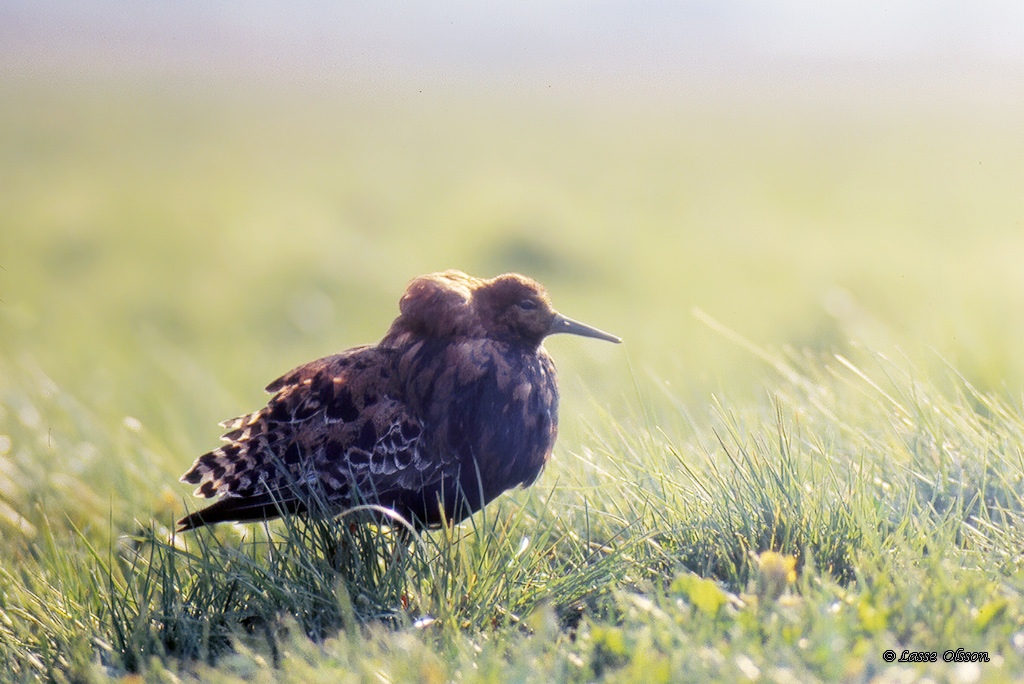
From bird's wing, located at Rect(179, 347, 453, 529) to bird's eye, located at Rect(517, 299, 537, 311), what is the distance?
59cm

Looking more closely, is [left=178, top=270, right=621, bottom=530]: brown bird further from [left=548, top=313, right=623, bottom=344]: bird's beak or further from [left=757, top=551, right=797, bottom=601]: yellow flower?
[left=757, top=551, right=797, bottom=601]: yellow flower

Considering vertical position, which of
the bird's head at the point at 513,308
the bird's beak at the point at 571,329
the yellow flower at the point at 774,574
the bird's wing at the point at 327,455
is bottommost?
→ the yellow flower at the point at 774,574

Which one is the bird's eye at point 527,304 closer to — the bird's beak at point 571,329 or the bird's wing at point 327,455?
Answer: the bird's beak at point 571,329

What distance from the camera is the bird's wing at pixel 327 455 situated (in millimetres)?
3486

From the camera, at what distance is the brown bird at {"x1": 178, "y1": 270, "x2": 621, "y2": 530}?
3.50 metres

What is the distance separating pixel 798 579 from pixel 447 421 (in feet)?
4.79

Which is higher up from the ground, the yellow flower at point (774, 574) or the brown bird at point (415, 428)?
the brown bird at point (415, 428)

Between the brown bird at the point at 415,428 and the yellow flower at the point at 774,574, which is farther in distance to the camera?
the brown bird at the point at 415,428

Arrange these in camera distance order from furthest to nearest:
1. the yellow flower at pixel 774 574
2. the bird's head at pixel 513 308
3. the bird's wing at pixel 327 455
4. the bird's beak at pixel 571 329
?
the bird's beak at pixel 571 329
the bird's head at pixel 513 308
the bird's wing at pixel 327 455
the yellow flower at pixel 774 574

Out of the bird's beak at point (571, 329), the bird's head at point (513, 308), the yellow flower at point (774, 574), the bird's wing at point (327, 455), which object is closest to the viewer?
the yellow flower at point (774, 574)

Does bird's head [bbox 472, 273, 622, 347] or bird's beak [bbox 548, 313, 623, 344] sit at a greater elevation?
bird's head [bbox 472, 273, 622, 347]

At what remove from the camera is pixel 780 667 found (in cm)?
251

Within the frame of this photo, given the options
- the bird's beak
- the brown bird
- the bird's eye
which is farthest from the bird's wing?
the bird's beak

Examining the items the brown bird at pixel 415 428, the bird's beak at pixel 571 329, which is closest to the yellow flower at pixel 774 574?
the brown bird at pixel 415 428
